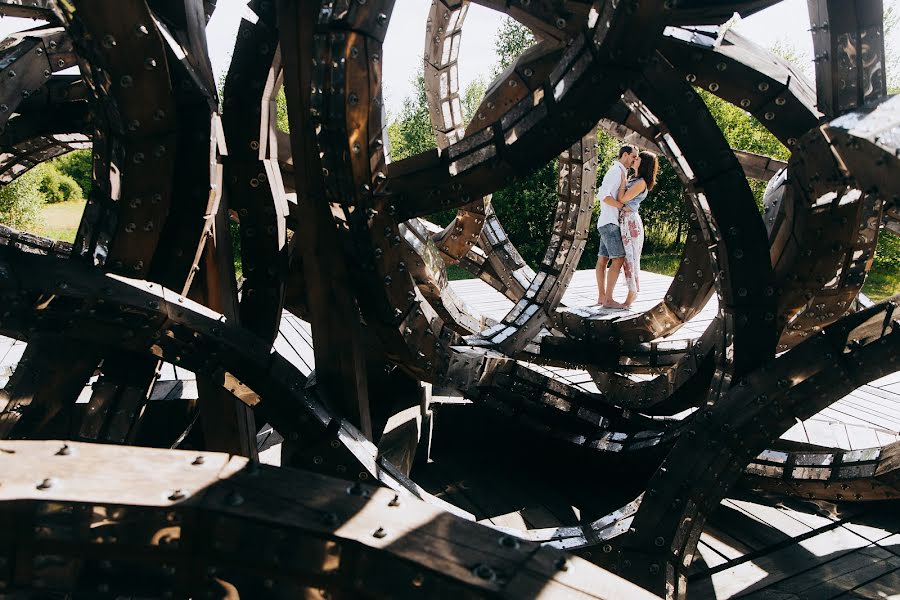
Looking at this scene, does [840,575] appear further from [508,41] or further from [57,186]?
[508,41]

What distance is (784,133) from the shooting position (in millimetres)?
2340

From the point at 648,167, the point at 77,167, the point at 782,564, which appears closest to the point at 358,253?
the point at 782,564

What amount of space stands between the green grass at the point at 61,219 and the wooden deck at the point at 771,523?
1097cm

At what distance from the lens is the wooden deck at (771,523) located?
2.45m

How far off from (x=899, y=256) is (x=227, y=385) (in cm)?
1293

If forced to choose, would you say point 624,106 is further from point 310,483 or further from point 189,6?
point 310,483

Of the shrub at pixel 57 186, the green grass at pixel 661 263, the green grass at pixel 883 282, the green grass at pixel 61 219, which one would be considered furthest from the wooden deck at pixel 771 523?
the shrub at pixel 57 186

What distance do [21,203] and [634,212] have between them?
1053 cm

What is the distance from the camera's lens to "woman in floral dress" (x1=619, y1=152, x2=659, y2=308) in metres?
5.86

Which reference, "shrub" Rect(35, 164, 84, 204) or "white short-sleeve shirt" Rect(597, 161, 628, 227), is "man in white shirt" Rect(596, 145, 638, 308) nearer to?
"white short-sleeve shirt" Rect(597, 161, 628, 227)

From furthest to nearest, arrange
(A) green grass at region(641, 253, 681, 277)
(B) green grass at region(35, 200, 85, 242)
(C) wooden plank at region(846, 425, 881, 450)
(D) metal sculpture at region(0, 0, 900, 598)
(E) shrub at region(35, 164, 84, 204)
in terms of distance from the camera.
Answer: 1. (E) shrub at region(35, 164, 84, 204)
2. (A) green grass at region(641, 253, 681, 277)
3. (B) green grass at region(35, 200, 85, 242)
4. (C) wooden plank at region(846, 425, 881, 450)
5. (D) metal sculpture at region(0, 0, 900, 598)

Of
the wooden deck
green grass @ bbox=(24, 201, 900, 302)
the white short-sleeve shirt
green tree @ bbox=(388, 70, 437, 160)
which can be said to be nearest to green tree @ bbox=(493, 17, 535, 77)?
green tree @ bbox=(388, 70, 437, 160)

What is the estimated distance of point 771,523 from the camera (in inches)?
113

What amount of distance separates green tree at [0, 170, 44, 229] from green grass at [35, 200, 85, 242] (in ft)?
Result: 2.90
